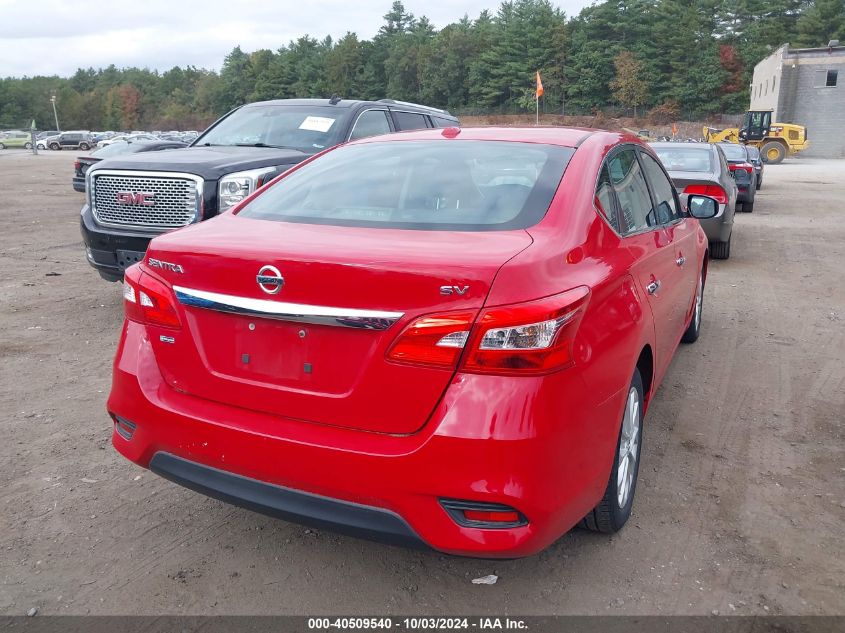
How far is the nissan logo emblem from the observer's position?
2.32m

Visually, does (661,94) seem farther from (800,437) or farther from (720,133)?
(800,437)

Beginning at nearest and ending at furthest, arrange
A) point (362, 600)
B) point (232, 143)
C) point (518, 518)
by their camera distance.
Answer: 1. point (518, 518)
2. point (362, 600)
3. point (232, 143)

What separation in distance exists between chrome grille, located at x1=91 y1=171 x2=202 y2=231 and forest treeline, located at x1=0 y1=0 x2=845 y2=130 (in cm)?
8246

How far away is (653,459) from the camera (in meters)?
3.78

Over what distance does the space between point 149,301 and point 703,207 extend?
11.2 ft

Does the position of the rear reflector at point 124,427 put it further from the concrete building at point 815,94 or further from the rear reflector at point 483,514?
the concrete building at point 815,94

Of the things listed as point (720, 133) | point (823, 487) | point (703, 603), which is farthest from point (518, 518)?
point (720, 133)

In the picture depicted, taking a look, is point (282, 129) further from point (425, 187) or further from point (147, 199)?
point (425, 187)

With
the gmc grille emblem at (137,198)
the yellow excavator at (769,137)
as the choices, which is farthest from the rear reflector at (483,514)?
the yellow excavator at (769,137)

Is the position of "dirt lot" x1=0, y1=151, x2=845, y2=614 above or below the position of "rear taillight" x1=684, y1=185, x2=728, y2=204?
below

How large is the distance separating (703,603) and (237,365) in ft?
6.08

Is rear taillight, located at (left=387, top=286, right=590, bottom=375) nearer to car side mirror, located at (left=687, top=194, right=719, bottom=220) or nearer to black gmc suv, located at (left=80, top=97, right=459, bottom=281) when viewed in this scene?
car side mirror, located at (left=687, top=194, right=719, bottom=220)

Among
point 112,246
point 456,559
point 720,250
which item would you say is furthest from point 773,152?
point 456,559

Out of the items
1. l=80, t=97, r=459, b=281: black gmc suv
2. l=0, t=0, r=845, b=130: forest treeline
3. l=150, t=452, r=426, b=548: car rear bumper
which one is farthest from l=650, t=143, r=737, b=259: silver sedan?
l=0, t=0, r=845, b=130: forest treeline
